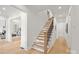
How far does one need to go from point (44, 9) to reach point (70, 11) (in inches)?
19.8

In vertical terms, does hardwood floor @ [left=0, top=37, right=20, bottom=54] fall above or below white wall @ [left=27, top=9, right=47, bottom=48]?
below

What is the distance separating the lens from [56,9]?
2.15 metres

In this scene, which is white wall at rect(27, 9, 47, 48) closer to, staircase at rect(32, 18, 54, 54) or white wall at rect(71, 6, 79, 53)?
staircase at rect(32, 18, 54, 54)

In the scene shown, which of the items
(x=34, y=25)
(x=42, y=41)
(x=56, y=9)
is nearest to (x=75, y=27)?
(x=56, y=9)

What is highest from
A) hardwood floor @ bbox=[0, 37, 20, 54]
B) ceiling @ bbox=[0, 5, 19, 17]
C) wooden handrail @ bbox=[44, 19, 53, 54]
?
ceiling @ bbox=[0, 5, 19, 17]

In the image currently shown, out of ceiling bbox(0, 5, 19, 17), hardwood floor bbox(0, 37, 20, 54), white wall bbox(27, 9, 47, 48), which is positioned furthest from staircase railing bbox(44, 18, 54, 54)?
ceiling bbox(0, 5, 19, 17)

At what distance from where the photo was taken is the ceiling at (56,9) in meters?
2.11

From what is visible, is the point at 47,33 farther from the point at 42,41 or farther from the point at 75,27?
the point at 75,27

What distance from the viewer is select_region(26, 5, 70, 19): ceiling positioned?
2111 millimetres

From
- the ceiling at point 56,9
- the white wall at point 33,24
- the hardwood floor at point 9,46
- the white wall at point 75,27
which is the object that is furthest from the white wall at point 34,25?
the white wall at point 75,27

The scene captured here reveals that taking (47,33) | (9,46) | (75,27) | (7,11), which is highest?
(7,11)

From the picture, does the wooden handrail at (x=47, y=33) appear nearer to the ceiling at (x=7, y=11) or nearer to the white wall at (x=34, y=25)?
the white wall at (x=34, y=25)
